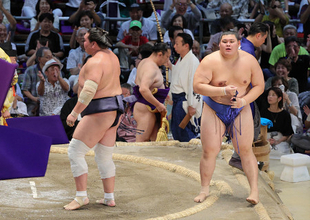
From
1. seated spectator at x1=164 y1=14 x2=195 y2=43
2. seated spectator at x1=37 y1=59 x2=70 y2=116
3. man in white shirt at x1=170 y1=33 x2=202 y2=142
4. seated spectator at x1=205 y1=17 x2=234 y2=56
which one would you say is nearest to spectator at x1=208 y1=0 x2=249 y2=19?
seated spectator at x1=205 y1=17 x2=234 y2=56

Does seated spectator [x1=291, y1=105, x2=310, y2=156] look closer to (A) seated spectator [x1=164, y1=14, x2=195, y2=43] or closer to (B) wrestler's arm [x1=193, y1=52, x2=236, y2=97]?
(A) seated spectator [x1=164, y1=14, x2=195, y2=43]

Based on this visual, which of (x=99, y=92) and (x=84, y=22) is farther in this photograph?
(x=84, y=22)

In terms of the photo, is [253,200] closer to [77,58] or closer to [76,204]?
[76,204]

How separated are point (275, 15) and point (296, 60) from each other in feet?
2.55

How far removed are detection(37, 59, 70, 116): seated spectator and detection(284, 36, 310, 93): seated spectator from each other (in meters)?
2.50

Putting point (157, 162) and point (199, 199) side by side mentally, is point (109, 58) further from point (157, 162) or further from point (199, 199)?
point (157, 162)

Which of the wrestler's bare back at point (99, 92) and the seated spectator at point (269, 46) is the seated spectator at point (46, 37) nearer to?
the seated spectator at point (269, 46)

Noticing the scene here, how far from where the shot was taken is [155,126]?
4.54 m

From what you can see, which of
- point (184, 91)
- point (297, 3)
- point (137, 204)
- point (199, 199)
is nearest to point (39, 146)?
point (137, 204)

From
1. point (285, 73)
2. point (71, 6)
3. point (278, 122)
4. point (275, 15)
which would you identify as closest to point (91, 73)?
point (278, 122)

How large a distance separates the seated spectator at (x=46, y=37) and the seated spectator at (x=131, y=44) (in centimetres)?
67

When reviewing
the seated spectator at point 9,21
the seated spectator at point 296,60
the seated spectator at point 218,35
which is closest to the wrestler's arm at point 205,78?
the seated spectator at point 218,35

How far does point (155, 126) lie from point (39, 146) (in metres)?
2.44

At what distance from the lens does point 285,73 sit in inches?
214
